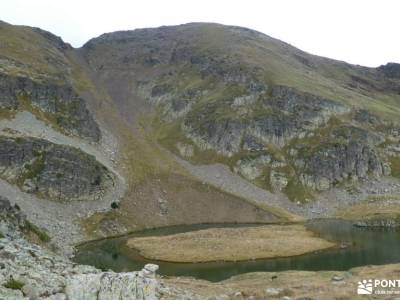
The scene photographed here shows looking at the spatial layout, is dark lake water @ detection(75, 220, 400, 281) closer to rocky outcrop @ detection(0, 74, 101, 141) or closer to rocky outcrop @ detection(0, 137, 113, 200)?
rocky outcrop @ detection(0, 137, 113, 200)

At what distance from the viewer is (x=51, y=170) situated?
141m

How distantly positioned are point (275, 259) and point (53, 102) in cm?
12520

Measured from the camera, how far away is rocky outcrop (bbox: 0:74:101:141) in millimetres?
171125

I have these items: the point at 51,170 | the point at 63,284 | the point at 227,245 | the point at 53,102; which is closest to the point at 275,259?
the point at 227,245

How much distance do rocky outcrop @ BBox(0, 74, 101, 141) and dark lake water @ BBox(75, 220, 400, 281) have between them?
71.0 m

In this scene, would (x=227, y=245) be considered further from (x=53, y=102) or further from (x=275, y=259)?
(x=53, y=102)

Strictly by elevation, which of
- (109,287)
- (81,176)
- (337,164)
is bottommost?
(81,176)

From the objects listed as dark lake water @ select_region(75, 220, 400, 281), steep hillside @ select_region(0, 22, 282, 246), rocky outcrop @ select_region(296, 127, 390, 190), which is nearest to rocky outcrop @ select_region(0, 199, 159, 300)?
dark lake water @ select_region(75, 220, 400, 281)

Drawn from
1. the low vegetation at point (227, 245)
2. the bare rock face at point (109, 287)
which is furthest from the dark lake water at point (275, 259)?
the bare rock face at point (109, 287)

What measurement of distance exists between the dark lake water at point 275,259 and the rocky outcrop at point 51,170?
94.3ft

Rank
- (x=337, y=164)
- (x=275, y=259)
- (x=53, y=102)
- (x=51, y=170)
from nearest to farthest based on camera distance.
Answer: (x=275, y=259), (x=51, y=170), (x=53, y=102), (x=337, y=164)

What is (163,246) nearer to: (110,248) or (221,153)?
(110,248)

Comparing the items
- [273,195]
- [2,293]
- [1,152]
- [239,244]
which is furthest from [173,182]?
[2,293]

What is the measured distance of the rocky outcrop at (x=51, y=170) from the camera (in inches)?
5325
